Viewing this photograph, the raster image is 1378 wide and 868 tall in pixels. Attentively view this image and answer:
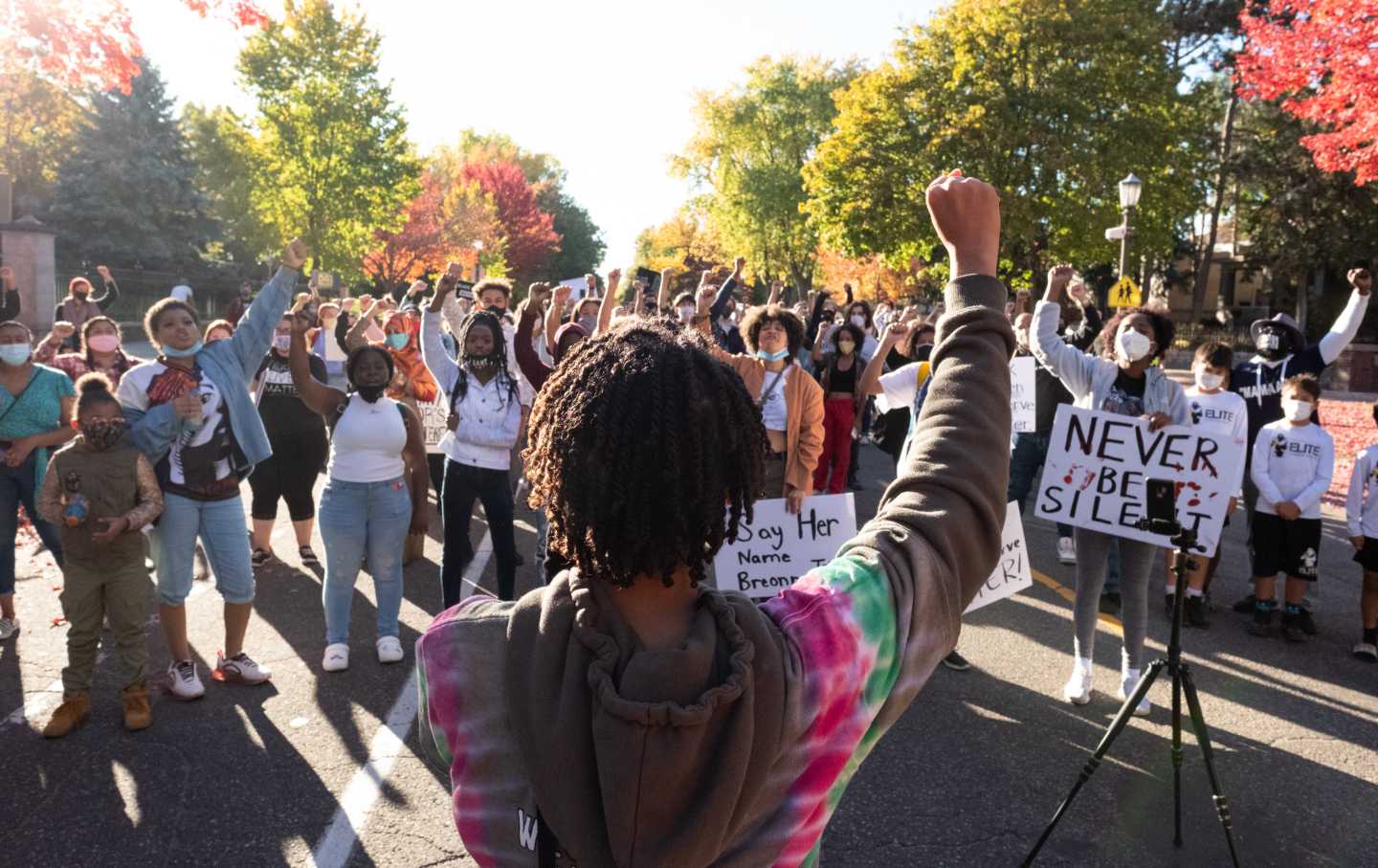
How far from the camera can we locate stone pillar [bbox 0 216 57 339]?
2330 centimetres

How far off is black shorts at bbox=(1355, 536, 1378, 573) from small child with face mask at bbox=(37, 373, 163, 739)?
23.4ft

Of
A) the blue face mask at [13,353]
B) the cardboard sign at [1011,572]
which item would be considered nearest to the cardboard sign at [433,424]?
the blue face mask at [13,353]

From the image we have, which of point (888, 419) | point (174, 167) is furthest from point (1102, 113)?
point (174, 167)

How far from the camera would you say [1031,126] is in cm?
2750

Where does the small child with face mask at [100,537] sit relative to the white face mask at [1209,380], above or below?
below

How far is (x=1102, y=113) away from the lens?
27.7 meters

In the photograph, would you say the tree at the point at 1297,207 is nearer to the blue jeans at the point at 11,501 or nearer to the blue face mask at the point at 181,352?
the blue face mask at the point at 181,352

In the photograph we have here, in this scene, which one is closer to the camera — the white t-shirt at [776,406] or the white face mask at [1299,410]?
the white t-shirt at [776,406]

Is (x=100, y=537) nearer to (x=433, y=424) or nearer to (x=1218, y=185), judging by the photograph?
(x=433, y=424)

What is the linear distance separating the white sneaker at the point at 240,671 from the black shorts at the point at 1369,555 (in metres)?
6.70

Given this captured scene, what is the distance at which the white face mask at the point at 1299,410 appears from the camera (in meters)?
6.74

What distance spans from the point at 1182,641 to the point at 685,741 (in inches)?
245

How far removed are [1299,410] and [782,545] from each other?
4.04m

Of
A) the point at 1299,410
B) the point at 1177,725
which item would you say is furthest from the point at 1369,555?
the point at 1177,725
